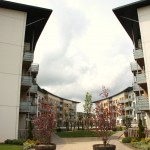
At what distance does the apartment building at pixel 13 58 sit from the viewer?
27891 mm

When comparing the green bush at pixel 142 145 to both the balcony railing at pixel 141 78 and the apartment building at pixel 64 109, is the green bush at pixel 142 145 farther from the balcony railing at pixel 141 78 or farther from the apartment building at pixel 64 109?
the apartment building at pixel 64 109

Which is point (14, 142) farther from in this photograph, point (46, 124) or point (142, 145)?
point (142, 145)

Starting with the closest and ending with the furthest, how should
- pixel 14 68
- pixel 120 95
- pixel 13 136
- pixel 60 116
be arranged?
pixel 13 136
pixel 14 68
pixel 120 95
pixel 60 116

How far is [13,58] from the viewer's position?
29703 mm

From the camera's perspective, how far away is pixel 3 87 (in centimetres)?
2838

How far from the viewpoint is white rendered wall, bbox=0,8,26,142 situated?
27.7 m

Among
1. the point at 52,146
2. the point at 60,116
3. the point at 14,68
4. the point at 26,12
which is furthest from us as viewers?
the point at 60,116

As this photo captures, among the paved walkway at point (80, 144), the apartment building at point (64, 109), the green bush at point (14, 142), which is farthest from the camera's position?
the apartment building at point (64, 109)

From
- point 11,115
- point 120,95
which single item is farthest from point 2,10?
point 120,95

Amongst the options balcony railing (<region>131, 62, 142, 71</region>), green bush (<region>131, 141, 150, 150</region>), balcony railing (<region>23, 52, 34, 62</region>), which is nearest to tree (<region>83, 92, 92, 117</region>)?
balcony railing (<region>131, 62, 142, 71</region>)

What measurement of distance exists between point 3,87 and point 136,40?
71.2ft

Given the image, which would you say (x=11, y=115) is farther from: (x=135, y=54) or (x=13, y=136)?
→ (x=135, y=54)

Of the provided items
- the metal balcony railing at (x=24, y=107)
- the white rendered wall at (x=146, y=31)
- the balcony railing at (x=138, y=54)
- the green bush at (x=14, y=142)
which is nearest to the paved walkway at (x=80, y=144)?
the green bush at (x=14, y=142)

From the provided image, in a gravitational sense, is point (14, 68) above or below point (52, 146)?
above
